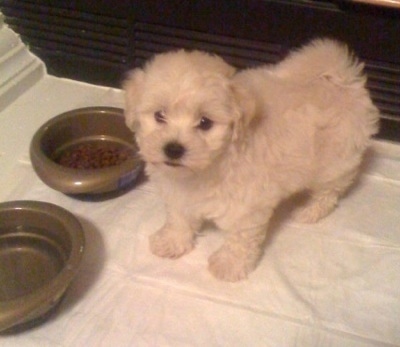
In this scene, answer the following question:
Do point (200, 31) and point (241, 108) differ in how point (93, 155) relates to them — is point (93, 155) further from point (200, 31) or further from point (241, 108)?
point (241, 108)

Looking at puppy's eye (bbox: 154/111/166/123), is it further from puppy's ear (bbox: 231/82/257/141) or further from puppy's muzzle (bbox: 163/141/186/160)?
puppy's ear (bbox: 231/82/257/141)

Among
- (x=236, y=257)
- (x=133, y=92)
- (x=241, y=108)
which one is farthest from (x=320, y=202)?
(x=133, y=92)

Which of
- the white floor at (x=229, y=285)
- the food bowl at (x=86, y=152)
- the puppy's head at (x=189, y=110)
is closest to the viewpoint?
the puppy's head at (x=189, y=110)

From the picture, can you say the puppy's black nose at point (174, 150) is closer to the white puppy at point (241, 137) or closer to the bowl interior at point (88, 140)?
the white puppy at point (241, 137)

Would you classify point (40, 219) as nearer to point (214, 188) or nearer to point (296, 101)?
point (214, 188)

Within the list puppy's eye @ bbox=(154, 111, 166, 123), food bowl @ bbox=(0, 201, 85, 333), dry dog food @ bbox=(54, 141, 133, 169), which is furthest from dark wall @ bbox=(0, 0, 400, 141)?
food bowl @ bbox=(0, 201, 85, 333)

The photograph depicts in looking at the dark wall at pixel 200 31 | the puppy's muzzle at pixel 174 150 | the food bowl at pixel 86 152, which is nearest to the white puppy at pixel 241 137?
the puppy's muzzle at pixel 174 150
